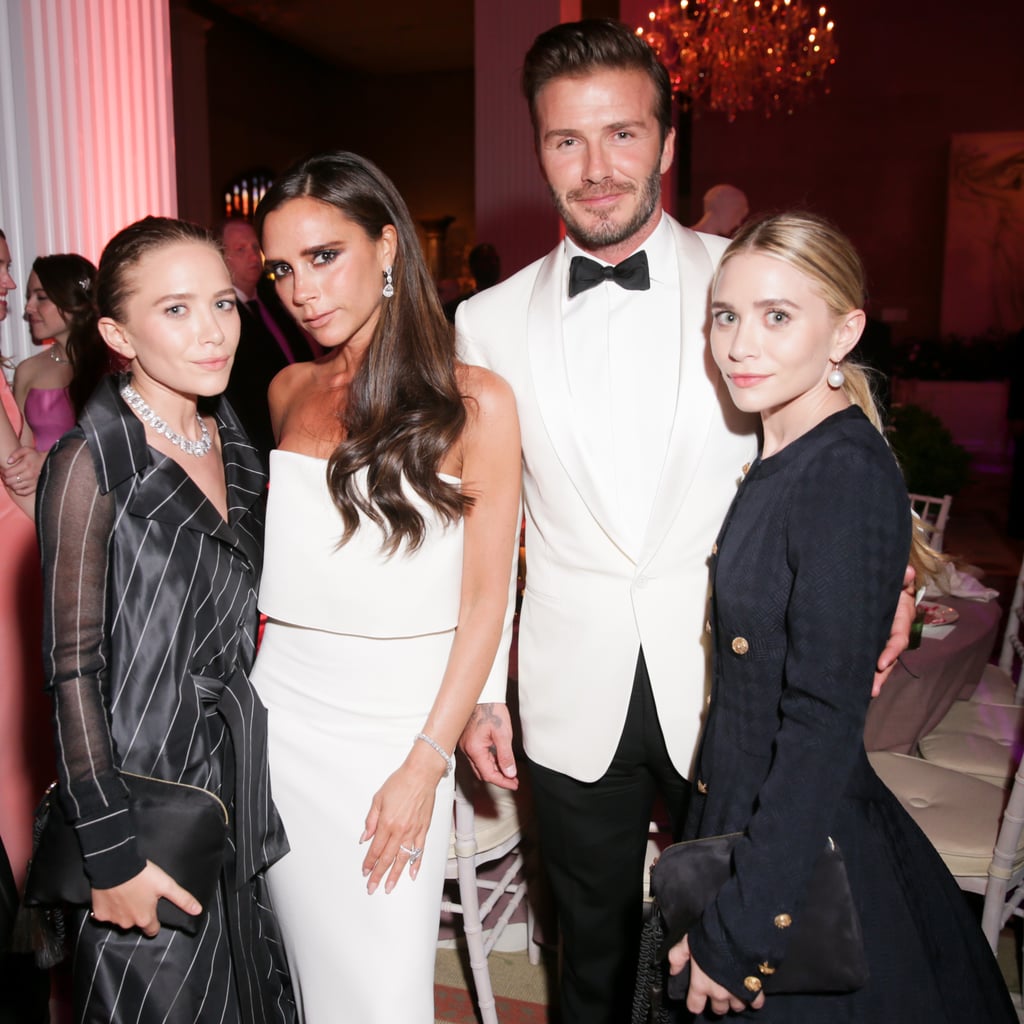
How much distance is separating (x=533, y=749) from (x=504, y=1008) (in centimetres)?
114

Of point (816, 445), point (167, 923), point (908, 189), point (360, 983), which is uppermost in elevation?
point (908, 189)

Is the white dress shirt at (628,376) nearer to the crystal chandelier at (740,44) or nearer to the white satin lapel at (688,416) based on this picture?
the white satin lapel at (688,416)

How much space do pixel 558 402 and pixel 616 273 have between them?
0.28 m

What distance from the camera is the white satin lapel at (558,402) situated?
72.5 inches

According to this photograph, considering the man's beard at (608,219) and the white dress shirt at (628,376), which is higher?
the man's beard at (608,219)

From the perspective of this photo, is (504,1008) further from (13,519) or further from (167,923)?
(13,519)

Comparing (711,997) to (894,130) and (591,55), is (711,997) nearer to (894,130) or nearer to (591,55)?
(591,55)

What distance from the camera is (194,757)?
5.31ft

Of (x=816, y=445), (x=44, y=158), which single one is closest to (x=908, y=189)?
(x=44, y=158)

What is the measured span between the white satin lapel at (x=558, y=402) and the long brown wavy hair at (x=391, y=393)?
17cm

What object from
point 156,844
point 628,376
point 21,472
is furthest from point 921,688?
point 21,472

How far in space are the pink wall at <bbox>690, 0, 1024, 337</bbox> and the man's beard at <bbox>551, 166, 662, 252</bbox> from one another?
10.9m

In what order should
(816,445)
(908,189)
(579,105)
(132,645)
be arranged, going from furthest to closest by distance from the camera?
(908,189) → (579,105) → (132,645) → (816,445)

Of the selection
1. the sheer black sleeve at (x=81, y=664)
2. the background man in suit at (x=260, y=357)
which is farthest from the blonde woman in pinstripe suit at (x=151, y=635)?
the background man in suit at (x=260, y=357)
